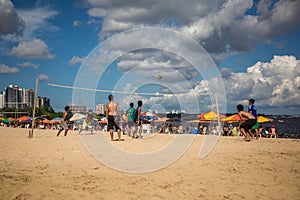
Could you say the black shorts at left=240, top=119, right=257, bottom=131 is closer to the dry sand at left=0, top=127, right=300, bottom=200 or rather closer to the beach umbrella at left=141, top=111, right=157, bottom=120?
the dry sand at left=0, top=127, right=300, bottom=200

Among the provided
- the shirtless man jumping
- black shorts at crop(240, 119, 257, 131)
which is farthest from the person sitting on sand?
the shirtless man jumping

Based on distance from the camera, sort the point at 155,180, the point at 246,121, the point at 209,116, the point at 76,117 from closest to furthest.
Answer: the point at 155,180, the point at 246,121, the point at 209,116, the point at 76,117

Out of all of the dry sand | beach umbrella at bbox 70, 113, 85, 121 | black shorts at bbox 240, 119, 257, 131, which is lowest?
the dry sand

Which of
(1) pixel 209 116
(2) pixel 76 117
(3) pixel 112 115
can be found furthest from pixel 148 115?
(3) pixel 112 115

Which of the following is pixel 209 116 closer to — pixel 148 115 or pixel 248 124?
pixel 148 115

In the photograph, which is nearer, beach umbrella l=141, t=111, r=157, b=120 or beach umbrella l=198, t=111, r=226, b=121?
beach umbrella l=198, t=111, r=226, b=121

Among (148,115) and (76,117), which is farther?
(76,117)

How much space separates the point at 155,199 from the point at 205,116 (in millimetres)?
16514

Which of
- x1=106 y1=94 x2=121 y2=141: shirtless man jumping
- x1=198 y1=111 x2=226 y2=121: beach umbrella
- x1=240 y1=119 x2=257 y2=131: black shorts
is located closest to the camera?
x1=240 y1=119 x2=257 y2=131: black shorts

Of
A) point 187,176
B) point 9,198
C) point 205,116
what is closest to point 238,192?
point 187,176

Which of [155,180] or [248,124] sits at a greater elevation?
[248,124]

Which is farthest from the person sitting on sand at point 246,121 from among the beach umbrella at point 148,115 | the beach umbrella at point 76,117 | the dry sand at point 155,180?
the beach umbrella at point 76,117

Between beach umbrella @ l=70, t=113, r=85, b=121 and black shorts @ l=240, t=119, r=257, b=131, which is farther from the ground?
beach umbrella @ l=70, t=113, r=85, b=121

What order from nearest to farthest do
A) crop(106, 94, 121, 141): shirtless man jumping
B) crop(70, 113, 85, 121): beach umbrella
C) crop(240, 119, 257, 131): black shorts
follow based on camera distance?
1. crop(240, 119, 257, 131): black shorts
2. crop(106, 94, 121, 141): shirtless man jumping
3. crop(70, 113, 85, 121): beach umbrella
